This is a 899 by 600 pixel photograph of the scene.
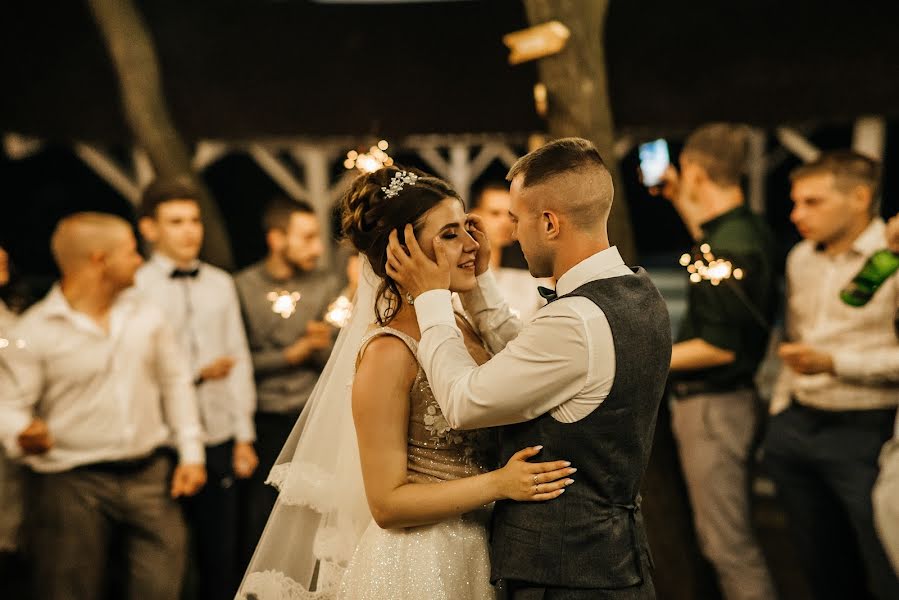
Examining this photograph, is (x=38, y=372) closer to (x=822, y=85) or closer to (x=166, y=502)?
(x=166, y=502)

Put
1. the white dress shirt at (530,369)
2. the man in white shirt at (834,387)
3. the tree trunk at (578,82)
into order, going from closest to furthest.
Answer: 1. the white dress shirt at (530,369)
2. the man in white shirt at (834,387)
3. the tree trunk at (578,82)

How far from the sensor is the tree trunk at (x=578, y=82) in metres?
3.42

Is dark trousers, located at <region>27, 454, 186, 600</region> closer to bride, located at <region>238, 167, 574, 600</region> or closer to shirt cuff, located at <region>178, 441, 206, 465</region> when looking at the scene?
shirt cuff, located at <region>178, 441, 206, 465</region>

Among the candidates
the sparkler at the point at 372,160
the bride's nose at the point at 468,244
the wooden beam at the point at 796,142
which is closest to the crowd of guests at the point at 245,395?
A: the sparkler at the point at 372,160

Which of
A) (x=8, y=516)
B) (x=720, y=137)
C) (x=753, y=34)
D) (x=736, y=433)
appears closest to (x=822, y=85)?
(x=753, y=34)

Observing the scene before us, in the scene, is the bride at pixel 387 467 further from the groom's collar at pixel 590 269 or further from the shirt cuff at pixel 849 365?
the shirt cuff at pixel 849 365

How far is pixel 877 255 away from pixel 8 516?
12.2ft

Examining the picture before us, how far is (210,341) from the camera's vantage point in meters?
3.95

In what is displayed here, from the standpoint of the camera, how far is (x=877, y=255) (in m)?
3.32

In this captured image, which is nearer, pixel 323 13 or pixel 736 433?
pixel 736 433

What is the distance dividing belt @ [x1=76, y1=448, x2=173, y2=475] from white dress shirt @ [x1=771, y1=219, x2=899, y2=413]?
264 cm

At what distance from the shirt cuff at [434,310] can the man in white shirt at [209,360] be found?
81.8 inches

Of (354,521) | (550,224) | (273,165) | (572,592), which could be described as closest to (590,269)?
(550,224)

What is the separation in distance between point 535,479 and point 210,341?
2.43m
